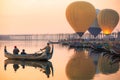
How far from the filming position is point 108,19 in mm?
62719

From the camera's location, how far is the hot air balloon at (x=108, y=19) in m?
63.0

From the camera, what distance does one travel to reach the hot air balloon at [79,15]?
54219 mm

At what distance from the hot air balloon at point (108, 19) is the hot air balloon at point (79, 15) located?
7.34 meters

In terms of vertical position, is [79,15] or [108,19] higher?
[79,15]

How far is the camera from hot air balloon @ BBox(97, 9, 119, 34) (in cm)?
6297

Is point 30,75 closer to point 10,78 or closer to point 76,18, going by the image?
point 10,78

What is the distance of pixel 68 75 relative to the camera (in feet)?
67.1

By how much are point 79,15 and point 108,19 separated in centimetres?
961

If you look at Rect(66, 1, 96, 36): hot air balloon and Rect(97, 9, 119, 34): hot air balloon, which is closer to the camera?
Rect(66, 1, 96, 36): hot air balloon

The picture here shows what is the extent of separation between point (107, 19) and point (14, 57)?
115 ft

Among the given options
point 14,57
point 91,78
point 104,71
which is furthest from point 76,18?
point 91,78

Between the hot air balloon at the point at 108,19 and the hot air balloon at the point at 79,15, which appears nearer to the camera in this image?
the hot air balloon at the point at 79,15

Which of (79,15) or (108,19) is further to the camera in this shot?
(108,19)

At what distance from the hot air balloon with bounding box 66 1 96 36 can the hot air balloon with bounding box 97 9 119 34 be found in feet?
24.1
